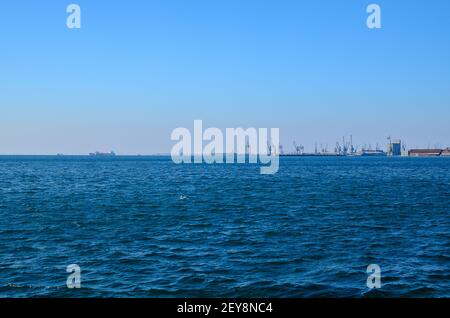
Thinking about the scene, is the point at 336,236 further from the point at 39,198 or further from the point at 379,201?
the point at 39,198

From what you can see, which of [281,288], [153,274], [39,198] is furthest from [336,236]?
[39,198]

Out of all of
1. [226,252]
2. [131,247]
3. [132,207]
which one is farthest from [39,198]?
[226,252]

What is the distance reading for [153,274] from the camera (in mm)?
22031

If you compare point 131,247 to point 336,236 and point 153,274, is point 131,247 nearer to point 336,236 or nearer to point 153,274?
point 153,274
